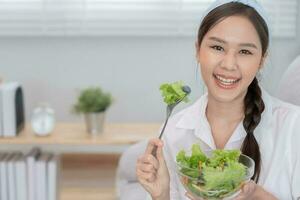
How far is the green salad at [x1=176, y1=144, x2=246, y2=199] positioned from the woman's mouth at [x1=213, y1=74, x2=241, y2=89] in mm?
251

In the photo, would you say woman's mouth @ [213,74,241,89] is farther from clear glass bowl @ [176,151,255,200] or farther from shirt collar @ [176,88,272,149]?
clear glass bowl @ [176,151,255,200]

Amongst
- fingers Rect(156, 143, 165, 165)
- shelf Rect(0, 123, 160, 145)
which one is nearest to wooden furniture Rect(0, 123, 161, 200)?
shelf Rect(0, 123, 160, 145)

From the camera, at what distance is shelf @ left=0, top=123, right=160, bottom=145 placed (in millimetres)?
2369

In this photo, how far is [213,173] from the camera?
0.99 meters

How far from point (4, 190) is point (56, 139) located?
37cm

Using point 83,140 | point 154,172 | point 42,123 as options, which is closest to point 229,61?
point 154,172

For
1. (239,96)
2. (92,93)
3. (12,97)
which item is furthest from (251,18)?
(12,97)

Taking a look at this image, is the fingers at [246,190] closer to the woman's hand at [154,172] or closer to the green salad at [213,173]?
the green salad at [213,173]

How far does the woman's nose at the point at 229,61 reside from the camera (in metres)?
1.24

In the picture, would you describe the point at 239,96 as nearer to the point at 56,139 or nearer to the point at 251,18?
the point at 251,18

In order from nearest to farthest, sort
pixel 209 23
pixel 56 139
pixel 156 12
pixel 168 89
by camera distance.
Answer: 1. pixel 168 89
2. pixel 209 23
3. pixel 56 139
4. pixel 156 12

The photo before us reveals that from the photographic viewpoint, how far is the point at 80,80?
2.88 meters

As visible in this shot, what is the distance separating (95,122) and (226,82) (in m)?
1.27

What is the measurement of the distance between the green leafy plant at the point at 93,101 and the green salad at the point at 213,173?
4.55ft
